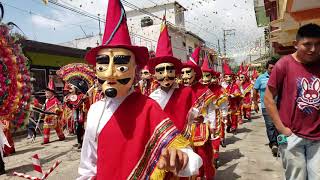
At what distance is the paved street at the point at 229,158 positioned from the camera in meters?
7.00

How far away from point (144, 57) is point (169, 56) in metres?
1.76

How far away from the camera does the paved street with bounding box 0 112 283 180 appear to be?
700 cm

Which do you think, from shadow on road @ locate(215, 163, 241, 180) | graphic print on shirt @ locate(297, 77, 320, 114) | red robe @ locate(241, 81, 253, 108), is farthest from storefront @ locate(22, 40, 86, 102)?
graphic print on shirt @ locate(297, 77, 320, 114)

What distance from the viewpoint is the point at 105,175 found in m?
2.82

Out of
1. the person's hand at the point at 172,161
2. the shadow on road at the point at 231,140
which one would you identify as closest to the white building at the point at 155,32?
the shadow on road at the point at 231,140

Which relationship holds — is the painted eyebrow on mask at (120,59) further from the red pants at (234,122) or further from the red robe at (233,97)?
the red robe at (233,97)

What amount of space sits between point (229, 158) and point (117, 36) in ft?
19.2

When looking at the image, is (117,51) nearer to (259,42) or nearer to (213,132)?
(213,132)

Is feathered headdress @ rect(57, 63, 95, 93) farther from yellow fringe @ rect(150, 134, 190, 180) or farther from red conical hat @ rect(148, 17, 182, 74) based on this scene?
yellow fringe @ rect(150, 134, 190, 180)

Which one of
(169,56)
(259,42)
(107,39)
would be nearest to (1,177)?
(169,56)

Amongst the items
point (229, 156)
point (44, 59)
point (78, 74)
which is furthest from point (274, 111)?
point (44, 59)

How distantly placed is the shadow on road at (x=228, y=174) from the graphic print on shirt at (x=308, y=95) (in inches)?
132

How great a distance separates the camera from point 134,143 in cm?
279

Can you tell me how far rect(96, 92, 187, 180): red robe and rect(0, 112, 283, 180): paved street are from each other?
13.7ft
